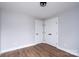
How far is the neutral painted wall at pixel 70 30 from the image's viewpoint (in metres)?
2.58

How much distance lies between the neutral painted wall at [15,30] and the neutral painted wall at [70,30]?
191cm

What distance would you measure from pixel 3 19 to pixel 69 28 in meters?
2.77

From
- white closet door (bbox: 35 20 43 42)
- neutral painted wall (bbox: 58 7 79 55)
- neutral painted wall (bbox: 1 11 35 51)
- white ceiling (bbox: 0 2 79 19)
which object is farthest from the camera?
white closet door (bbox: 35 20 43 42)

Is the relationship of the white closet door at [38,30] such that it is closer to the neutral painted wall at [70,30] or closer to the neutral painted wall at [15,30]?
the neutral painted wall at [15,30]

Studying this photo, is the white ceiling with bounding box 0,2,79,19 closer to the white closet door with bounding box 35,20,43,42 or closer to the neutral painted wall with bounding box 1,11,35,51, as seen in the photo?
the neutral painted wall with bounding box 1,11,35,51

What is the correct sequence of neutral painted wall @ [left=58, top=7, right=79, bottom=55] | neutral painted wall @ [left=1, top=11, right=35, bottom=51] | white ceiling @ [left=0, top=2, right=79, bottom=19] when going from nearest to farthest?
white ceiling @ [left=0, top=2, right=79, bottom=19] → neutral painted wall @ [left=58, top=7, right=79, bottom=55] → neutral painted wall @ [left=1, top=11, right=35, bottom=51]

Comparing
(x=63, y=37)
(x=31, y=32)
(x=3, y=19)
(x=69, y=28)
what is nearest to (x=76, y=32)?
(x=69, y=28)

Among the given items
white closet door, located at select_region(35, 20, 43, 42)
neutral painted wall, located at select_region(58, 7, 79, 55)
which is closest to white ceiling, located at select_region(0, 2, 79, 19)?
neutral painted wall, located at select_region(58, 7, 79, 55)

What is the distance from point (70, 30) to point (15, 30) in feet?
8.14

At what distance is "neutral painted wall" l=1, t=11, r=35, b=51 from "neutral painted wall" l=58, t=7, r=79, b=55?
6.25 ft

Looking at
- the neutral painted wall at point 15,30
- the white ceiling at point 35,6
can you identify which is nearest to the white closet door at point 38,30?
the neutral painted wall at point 15,30

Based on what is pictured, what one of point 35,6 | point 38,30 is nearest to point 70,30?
point 35,6

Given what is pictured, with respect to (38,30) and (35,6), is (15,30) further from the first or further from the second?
(38,30)

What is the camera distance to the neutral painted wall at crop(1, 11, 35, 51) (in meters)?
2.92
